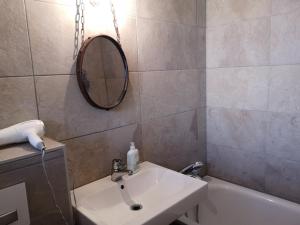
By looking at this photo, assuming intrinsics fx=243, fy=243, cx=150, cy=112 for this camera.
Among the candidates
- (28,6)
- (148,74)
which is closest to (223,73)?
(148,74)

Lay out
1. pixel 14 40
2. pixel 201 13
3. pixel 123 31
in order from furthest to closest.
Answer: pixel 201 13, pixel 123 31, pixel 14 40

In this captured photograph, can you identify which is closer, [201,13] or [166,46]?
[166,46]

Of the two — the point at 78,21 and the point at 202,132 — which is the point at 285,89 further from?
the point at 78,21

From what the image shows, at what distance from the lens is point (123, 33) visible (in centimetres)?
141

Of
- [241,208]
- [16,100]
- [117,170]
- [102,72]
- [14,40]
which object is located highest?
[14,40]

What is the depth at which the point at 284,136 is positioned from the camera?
5.58 feet

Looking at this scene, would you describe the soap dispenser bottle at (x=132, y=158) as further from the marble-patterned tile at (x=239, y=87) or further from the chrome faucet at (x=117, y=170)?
the marble-patterned tile at (x=239, y=87)

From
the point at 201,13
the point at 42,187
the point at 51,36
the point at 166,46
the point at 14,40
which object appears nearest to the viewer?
the point at 42,187

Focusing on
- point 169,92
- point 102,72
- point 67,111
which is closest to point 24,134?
point 67,111

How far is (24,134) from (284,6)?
1.67 meters

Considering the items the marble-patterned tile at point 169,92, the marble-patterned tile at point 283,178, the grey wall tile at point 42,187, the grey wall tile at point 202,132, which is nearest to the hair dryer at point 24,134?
the grey wall tile at point 42,187

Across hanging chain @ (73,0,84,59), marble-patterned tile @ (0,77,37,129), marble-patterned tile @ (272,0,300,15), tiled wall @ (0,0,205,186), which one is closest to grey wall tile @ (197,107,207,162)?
tiled wall @ (0,0,205,186)

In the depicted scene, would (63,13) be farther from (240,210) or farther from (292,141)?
(240,210)

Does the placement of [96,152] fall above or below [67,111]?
below
